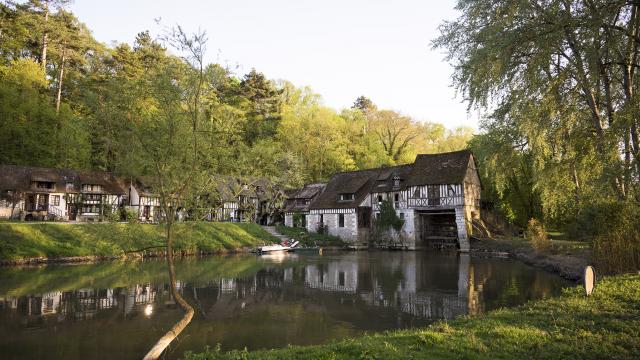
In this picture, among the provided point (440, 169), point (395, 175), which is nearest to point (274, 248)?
point (395, 175)

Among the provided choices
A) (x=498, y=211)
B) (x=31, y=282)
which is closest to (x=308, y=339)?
(x=31, y=282)

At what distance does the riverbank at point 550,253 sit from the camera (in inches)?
728

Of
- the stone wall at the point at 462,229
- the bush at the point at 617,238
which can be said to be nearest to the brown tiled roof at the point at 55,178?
the stone wall at the point at 462,229

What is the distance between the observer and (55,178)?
3603 centimetres

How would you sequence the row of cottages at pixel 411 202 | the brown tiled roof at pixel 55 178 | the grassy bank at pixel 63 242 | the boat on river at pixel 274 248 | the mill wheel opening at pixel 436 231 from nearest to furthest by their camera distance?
the grassy bank at pixel 63 242 < the boat on river at pixel 274 248 < the brown tiled roof at pixel 55 178 < the row of cottages at pixel 411 202 < the mill wheel opening at pixel 436 231

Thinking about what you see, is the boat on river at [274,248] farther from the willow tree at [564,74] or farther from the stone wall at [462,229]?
the willow tree at [564,74]

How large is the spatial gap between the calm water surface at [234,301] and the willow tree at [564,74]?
4.91 meters

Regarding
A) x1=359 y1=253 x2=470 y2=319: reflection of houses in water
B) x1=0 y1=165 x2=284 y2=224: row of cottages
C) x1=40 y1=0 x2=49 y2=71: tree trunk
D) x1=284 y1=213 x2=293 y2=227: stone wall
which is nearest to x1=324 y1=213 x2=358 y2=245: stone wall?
x1=284 y1=213 x2=293 y2=227: stone wall

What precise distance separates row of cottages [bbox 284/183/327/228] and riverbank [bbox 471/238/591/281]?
18.9m

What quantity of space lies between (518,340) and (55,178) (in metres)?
38.8

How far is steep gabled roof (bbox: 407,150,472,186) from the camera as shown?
1383 inches

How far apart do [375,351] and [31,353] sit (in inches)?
290

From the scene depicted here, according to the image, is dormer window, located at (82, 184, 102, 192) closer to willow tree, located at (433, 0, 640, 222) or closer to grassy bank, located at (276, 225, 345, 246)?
grassy bank, located at (276, 225, 345, 246)

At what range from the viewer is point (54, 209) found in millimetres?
36406
